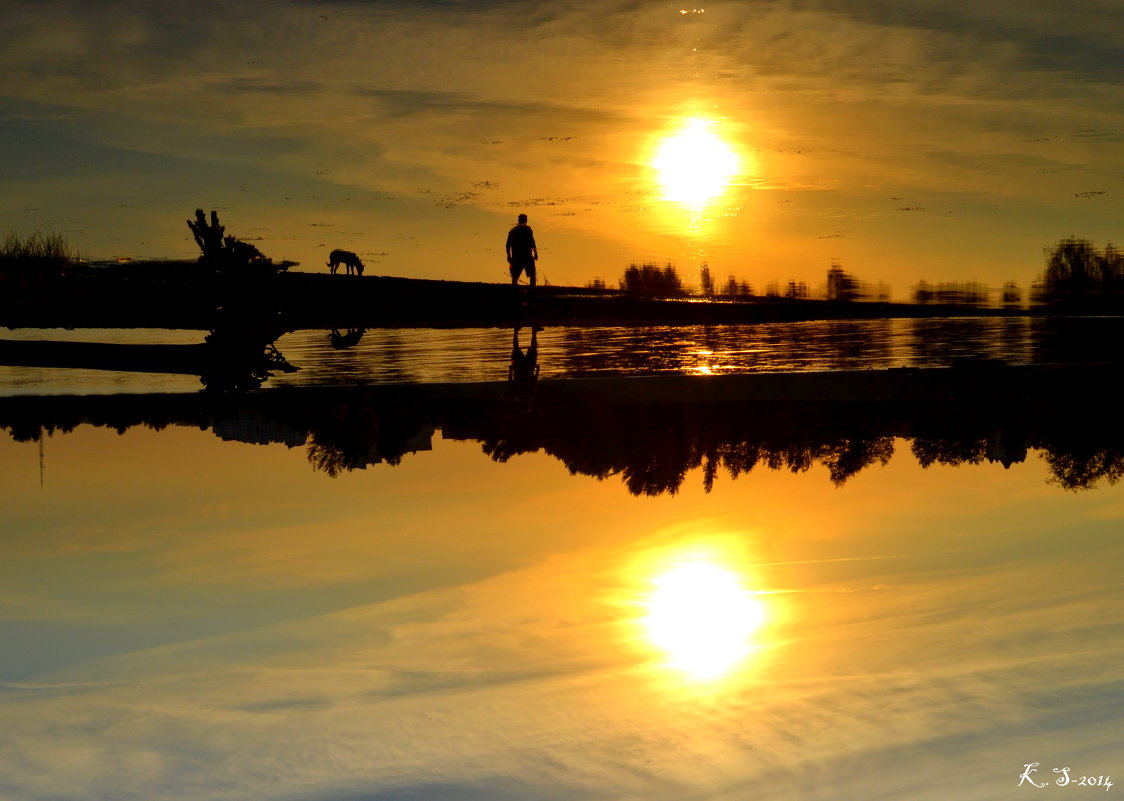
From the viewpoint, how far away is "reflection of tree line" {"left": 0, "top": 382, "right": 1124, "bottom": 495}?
10531mm

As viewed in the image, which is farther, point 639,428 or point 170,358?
point 170,358

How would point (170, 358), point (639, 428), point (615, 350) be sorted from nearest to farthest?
point (639, 428) → point (170, 358) → point (615, 350)

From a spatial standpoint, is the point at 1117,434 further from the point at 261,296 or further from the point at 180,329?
the point at 180,329

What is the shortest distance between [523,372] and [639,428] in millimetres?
5243

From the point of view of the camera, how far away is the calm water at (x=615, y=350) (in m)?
17.3

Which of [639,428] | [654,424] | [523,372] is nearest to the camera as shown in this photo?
[639,428]

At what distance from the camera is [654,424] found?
497 inches

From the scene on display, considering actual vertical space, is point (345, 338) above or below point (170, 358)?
above

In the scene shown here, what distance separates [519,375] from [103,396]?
4.91 metres

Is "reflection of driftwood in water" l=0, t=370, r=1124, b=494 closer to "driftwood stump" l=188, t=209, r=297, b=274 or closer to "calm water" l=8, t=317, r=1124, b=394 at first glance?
"calm water" l=8, t=317, r=1124, b=394

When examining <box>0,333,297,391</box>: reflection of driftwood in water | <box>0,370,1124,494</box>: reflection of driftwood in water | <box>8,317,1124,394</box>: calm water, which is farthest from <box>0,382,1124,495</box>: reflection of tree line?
<box>0,333,297,391</box>: reflection of driftwood in water

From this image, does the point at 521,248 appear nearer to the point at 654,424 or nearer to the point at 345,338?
the point at 345,338

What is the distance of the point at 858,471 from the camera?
33.2 feet

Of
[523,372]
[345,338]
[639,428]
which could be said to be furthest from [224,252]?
[639,428]
